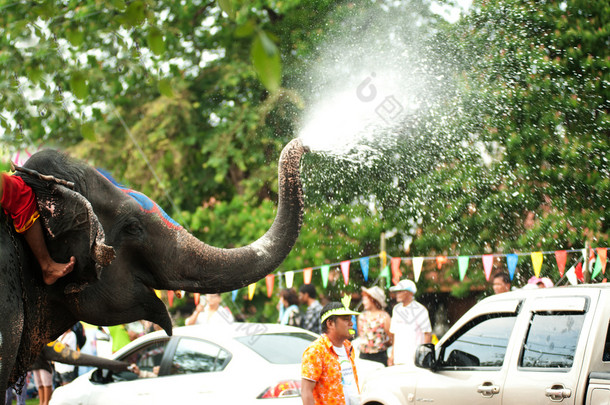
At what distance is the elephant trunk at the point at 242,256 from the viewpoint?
354cm

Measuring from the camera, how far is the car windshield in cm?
724

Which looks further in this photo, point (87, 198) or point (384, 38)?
point (384, 38)

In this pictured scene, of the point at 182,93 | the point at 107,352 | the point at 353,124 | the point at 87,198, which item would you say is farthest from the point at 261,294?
the point at 87,198

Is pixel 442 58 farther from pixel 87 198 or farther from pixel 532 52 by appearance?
pixel 87 198

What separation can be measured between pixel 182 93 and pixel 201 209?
100 inches

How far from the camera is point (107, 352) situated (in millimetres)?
10797

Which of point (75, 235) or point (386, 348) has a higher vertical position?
point (75, 235)

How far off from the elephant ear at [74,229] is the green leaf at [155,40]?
95 cm

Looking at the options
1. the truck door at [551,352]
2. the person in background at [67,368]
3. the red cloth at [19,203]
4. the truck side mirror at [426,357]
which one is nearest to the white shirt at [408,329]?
the truck side mirror at [426,357]

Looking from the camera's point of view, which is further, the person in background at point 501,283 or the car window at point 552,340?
the person in background at point 501,283

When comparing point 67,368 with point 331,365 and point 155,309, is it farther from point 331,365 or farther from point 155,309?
point 155,309

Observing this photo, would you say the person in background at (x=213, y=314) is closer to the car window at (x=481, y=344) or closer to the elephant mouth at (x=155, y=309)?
the car window at (x=481, y=344)

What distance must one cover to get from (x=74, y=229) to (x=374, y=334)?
590 centimetres

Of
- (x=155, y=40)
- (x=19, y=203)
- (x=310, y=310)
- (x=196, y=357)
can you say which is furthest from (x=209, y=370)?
(x=19, y=203)
